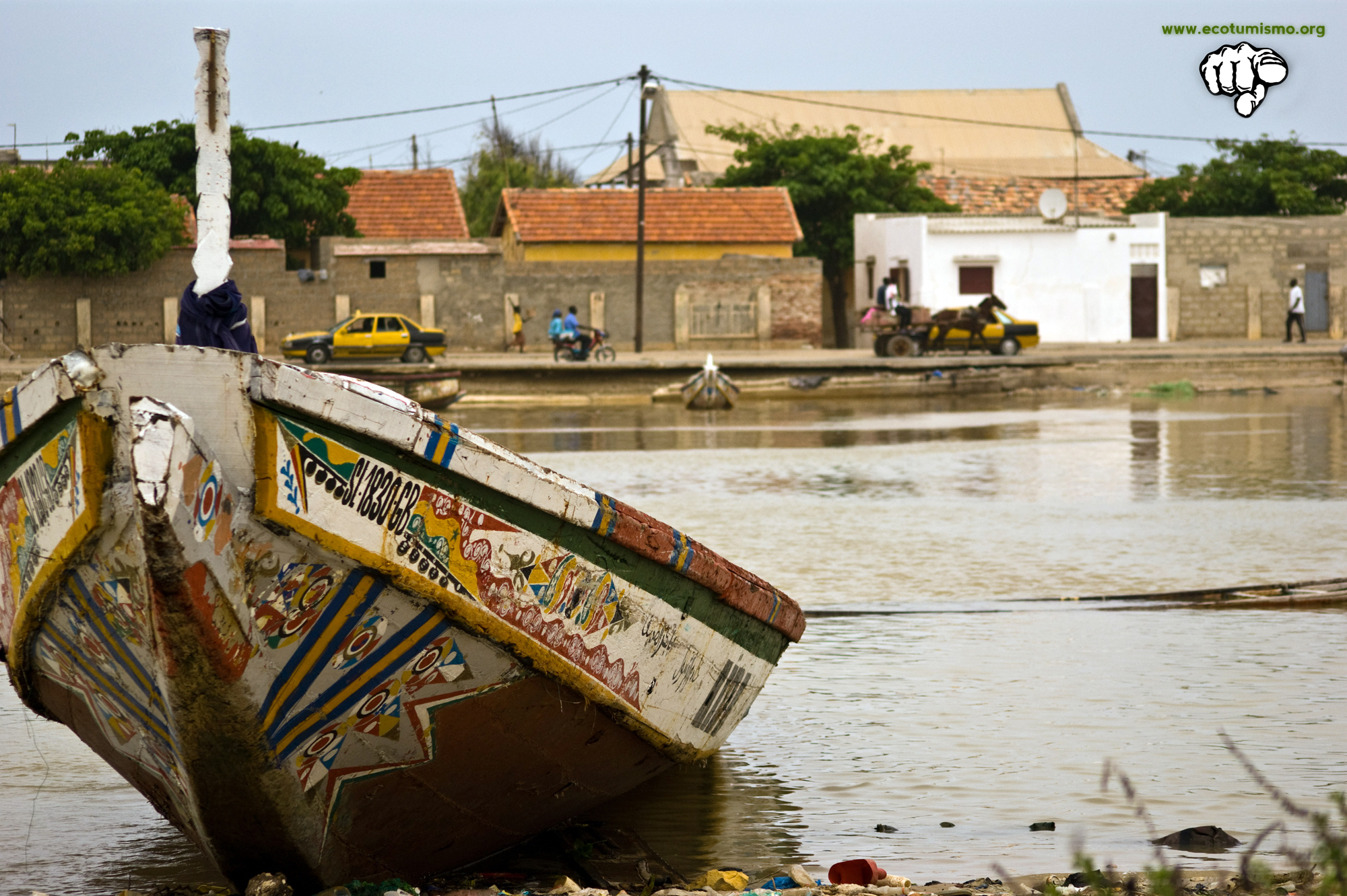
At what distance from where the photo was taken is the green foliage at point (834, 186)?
4222cm

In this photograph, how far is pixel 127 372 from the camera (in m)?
3.28

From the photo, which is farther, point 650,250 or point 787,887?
point 650,250

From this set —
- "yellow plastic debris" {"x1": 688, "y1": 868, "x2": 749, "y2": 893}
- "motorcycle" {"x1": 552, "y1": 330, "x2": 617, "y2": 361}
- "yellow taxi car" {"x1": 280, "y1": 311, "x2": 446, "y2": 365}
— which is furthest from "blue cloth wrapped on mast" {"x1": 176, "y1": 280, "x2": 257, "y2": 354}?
"yellow taxi car" {"x1": 280, "y1": 311, "x2": 446, "y2": 365}

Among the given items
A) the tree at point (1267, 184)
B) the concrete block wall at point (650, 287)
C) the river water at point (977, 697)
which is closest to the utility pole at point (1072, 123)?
the tree at point (1267, 184)

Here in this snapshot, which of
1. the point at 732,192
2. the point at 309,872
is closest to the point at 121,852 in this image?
the point at 309,872

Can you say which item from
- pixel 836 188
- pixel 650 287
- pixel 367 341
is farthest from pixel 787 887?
pixel 836 188

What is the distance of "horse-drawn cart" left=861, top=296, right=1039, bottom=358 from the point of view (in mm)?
31922

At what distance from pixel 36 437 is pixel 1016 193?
4543 cm

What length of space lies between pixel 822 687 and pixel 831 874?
2430 millimetres

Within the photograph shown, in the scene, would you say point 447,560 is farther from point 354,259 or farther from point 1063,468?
point 354,259

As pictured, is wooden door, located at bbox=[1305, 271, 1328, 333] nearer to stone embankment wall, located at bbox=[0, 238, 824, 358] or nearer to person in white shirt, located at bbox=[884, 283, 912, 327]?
stone embankment wall, located at bbox=[0, 238, 824, 358]

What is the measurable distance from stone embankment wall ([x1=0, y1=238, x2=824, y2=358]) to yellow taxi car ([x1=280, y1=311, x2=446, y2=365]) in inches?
158

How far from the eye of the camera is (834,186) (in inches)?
1661

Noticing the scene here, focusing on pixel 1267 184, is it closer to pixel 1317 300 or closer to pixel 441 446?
pixel 1317 300
